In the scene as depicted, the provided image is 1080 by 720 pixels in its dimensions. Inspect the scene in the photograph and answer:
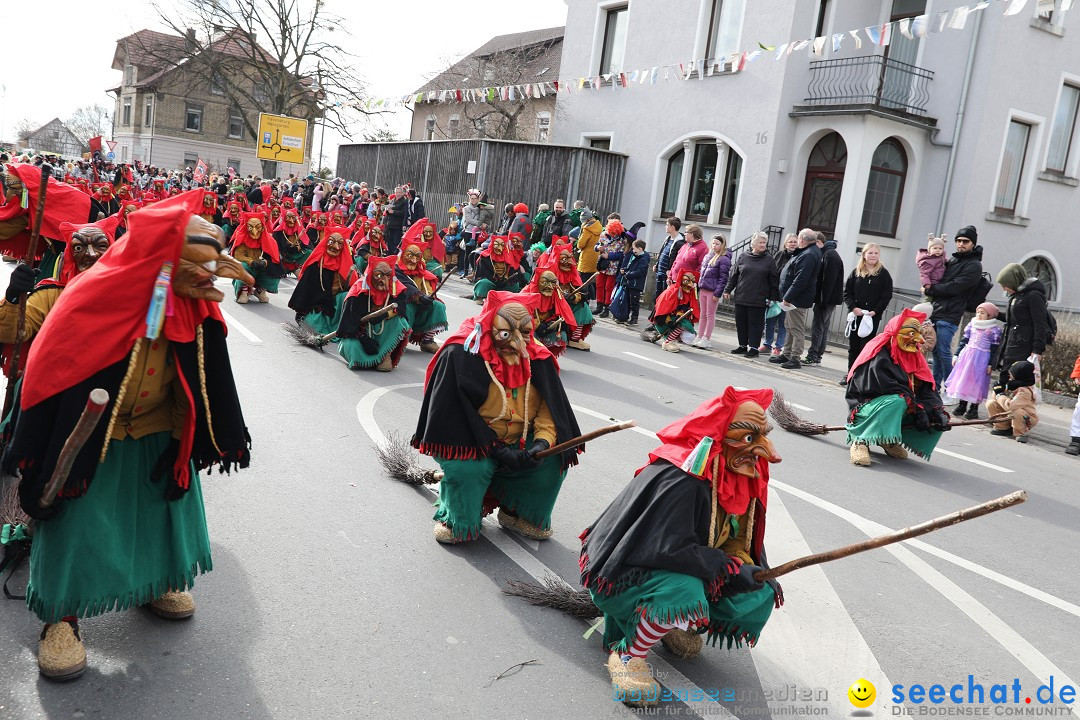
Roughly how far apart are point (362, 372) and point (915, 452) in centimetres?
572

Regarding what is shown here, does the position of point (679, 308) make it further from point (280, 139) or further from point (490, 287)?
point (280, 139)

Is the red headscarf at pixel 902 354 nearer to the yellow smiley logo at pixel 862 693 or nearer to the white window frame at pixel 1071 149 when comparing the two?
the yellow smiley logo at pixel 862 693

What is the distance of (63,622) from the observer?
3.52 metres

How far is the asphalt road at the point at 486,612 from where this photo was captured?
11.7 ft

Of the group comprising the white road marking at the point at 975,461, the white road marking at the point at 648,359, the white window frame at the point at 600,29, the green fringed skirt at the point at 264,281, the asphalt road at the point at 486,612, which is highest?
the white window frame at the point at 600,29

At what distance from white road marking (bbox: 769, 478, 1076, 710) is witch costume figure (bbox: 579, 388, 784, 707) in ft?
5.20

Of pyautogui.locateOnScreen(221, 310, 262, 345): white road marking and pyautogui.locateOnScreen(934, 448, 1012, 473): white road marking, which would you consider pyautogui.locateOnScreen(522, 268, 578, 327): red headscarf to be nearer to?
pyautogui.locateOnScreen(221, 310, 262, 345): white road marking

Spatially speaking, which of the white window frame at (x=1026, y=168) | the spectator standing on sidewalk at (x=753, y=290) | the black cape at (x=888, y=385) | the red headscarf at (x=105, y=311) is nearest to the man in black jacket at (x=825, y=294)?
the spectator standing on sidewalk at (x=753, y=290)

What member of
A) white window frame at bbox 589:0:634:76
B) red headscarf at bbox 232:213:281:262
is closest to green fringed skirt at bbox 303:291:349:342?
red headscarf at bbox 232:213:281:262

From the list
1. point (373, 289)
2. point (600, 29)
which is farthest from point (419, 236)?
point (600, 29)

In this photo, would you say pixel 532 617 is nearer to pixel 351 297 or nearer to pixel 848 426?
pixel 848 426

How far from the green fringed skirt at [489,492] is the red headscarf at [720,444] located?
1298mm

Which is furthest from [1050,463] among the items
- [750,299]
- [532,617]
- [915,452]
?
[532,617]

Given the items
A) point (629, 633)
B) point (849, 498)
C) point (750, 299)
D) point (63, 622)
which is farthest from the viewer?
point (750, 299)
